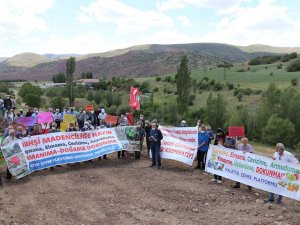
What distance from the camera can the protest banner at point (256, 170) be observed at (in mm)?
11438

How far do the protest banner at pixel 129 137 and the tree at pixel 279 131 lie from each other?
22.7 meters

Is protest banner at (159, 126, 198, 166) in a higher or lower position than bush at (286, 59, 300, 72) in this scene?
lower

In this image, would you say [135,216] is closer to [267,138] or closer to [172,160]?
[172,160]

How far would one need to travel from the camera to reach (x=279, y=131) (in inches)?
1415

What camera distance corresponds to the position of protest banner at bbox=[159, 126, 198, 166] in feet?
49.5

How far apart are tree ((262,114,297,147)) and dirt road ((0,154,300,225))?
23.6 metres

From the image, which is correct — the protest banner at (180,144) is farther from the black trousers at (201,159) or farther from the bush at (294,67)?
the bush at (294,67)

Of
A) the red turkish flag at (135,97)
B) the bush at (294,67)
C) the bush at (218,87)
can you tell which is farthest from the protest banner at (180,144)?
the bush at (294,67)

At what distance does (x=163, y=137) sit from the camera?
52.4 ft

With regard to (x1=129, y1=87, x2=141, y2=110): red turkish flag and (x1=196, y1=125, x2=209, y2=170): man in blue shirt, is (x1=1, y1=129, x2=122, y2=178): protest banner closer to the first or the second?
(x1=196, y1=125, x2=209, y2=170): man in blue shirt

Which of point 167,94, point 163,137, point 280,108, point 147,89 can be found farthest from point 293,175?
point 147,89

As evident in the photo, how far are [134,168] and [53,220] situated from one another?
554 centimetres

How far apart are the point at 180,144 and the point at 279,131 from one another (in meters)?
23.1

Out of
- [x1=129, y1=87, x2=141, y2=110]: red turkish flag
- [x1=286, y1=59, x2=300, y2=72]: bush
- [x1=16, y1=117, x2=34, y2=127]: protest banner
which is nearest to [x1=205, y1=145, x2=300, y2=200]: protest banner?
[x1=129, y1=87, x2=141, y2=110]: red turkish flag
